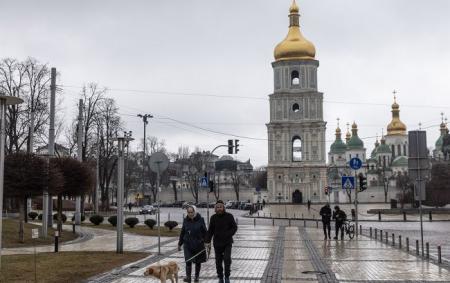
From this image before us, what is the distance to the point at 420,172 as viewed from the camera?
786 inches

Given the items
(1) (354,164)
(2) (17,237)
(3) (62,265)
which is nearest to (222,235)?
(3) (62,265)

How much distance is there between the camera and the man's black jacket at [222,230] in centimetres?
1243

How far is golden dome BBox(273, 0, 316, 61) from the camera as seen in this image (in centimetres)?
10206

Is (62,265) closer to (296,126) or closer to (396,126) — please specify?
(296,126)

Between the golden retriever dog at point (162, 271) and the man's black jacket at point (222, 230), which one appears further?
the man's black jacket at point (222, 230)

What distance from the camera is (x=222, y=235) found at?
40.8 ft

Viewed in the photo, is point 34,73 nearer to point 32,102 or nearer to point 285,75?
point 32,102

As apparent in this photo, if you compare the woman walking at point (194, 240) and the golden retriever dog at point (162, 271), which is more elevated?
the woman walking at point (194, 240)

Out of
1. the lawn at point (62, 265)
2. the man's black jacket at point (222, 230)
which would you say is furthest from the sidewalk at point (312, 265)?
the man's black jacket at point (222, 230)

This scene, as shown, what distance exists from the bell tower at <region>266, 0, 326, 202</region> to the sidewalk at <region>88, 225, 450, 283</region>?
77.6 m

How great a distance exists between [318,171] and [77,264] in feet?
285

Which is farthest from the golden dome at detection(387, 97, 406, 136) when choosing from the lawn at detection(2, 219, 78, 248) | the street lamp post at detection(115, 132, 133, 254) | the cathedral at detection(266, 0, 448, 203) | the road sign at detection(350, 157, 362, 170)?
the street lamp post at detection(115, 132, 133, 254)

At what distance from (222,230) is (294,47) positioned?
92.3 metres

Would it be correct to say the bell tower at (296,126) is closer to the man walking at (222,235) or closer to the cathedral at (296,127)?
the cathedral at (296,127)
